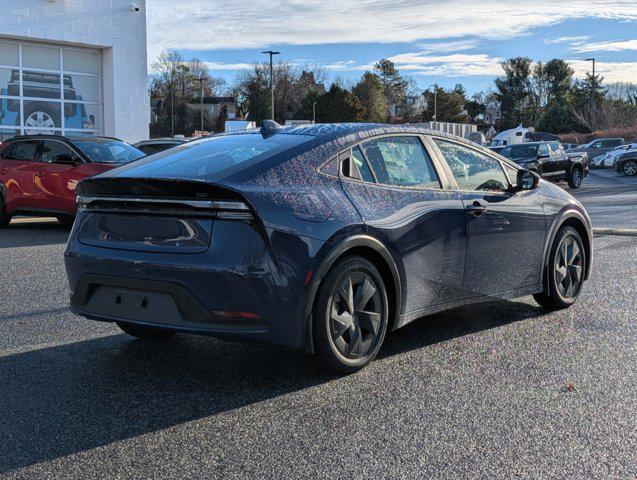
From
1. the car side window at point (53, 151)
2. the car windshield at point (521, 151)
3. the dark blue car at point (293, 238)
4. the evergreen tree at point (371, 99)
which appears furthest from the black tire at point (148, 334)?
the evergreen tree at point (371, 99)

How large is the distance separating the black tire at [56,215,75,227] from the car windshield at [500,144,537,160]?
51.8ft

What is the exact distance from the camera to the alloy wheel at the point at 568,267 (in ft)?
20.5

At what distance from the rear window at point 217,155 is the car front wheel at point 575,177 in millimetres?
23319

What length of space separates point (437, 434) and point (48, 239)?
30.0ft

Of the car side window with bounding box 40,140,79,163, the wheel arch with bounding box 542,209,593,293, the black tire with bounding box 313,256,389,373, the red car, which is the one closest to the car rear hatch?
the black tire with bounding box 313,256,389,373

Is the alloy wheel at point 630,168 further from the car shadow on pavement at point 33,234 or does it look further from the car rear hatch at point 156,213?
the car rear hatch at point 156,213

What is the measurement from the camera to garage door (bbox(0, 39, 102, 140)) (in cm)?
2164

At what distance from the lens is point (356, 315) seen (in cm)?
451

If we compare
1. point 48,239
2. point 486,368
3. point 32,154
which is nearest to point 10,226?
point 32,154

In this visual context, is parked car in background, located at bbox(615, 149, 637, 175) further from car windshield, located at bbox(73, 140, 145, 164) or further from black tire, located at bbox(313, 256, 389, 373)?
black tire, located at bbox(313, 256, 389, 373)

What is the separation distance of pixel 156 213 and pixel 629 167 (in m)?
35.1

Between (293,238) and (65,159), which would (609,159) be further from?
(293,238)

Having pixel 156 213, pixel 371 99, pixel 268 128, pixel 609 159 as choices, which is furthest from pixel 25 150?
pixel 371 99

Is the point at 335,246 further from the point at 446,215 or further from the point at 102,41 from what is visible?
the point at 102,41
